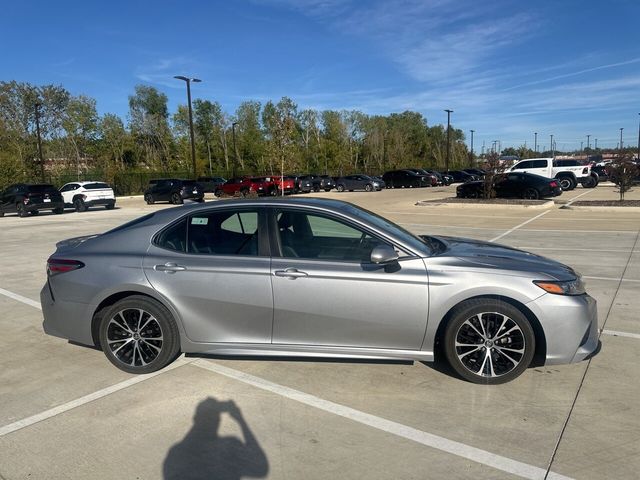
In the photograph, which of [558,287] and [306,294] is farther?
[306,294]

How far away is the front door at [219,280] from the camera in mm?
3947

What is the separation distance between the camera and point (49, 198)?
77.9ft

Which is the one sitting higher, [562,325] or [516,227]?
[562,325]

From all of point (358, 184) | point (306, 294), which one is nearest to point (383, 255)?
point (306, 294)

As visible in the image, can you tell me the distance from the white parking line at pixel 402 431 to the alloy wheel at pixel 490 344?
34.8 inches

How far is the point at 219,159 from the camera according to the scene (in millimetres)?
75500

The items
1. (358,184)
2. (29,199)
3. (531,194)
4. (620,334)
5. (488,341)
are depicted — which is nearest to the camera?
(488,341)

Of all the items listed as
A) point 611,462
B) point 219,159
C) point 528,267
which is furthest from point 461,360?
point 219,159

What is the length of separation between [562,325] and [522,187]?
2215cm

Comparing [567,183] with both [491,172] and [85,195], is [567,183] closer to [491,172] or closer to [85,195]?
[491,172]

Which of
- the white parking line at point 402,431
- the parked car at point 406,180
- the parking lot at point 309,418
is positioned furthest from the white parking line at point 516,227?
the parked car at point 406,180

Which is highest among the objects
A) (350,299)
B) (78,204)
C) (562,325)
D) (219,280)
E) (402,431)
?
(78,204)

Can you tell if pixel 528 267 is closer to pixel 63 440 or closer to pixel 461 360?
pixel 461 360

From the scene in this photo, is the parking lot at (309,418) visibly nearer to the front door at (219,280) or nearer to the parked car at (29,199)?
the front door at (219,280)
